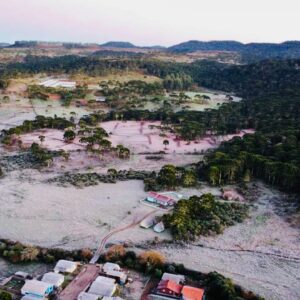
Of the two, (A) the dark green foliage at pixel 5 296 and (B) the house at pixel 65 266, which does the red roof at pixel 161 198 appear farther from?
(A) the dark green foliage at pixel 5 296

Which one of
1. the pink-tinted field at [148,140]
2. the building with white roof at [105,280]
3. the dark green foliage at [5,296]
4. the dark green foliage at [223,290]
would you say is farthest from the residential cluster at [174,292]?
the pink-tinted field at [148,140]

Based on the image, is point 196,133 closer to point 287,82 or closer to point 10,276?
point 10,276

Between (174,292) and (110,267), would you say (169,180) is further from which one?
(174,292)

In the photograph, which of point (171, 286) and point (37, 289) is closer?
point (37, 289)

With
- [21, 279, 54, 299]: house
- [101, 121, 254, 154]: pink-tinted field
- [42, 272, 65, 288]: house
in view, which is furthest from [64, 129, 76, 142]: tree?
[21, 279, 54, 299]: house

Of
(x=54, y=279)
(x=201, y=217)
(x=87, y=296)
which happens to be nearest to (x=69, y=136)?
(x=201, y=217)

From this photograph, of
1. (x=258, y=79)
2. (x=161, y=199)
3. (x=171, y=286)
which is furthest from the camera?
(x=258, y=79)

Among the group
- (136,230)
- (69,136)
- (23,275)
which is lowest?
(136,230)
